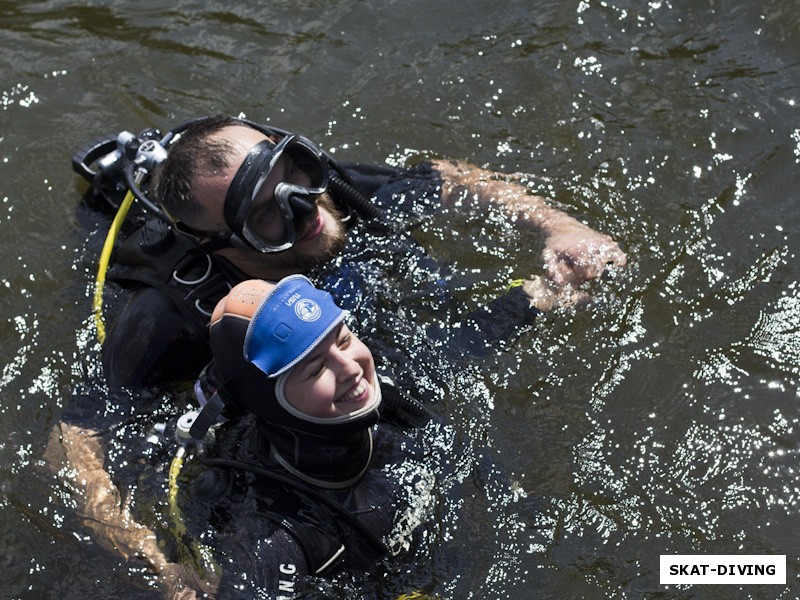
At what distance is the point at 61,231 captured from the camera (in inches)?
240

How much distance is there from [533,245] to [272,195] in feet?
5.37

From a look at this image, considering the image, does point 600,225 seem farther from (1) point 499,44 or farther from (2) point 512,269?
(1) point 499,44

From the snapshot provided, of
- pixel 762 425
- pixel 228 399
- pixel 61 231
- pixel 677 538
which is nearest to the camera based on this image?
pixel 228 399

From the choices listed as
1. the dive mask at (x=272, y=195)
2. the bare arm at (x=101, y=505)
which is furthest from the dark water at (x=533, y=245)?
the dive mask at (x=272, y=195)

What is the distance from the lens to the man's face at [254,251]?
475cm

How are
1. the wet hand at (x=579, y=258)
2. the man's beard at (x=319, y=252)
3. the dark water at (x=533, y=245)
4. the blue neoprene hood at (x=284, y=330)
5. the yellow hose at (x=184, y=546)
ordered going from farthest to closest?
1. the wet hand at (x=579, y=258)
2. the man's beard at (x=319, y=252)
3. the dark water at (x=533, y=245)
4. the yellow hose at (x=184, y=546)
5. the blue neoprene hood at (x=284, y=330)

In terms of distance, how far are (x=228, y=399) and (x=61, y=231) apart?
9.02 feet

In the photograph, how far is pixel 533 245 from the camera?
556 centimetres

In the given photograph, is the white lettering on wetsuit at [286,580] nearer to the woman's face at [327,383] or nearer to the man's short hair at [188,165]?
the woman's face at [327,383]

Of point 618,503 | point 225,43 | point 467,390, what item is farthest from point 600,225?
point 225,43

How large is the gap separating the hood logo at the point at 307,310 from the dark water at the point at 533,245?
1.32 metres

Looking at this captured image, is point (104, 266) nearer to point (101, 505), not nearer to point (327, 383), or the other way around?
point (101, 505)

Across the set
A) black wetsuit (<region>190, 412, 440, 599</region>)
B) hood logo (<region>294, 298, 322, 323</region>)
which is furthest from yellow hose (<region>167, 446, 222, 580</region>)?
hood logo (<region>294, 298, 322, 323</region>)

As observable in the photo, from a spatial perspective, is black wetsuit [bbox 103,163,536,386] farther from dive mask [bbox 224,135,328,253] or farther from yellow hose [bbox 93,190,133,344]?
dive mask [bbox 224,135,328,253]
